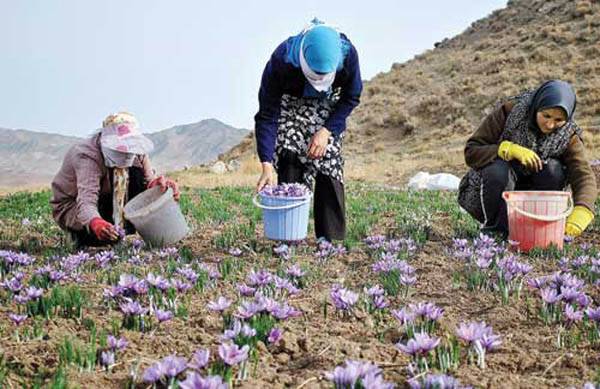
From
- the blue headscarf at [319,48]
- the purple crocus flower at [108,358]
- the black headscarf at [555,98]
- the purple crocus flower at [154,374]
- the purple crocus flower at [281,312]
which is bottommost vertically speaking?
the purple crocus flower at [108,358]

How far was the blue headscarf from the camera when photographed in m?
4.13

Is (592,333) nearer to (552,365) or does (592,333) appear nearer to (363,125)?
(552,365)

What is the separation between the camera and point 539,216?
4246mm

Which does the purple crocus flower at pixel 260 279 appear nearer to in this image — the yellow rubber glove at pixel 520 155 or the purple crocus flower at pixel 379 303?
the purple crocus flower at pixel 379 303

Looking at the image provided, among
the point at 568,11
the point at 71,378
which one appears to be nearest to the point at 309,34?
the point at 71,378

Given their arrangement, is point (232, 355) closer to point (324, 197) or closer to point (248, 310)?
point (248, 310)

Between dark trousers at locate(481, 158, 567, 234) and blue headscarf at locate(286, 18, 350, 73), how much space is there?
1.57 meters

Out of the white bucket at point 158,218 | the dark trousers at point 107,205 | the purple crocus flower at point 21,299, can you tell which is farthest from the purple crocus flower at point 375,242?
the purple crocus flower at point 21,299

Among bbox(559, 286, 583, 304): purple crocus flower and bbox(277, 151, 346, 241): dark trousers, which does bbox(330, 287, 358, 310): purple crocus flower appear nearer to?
bbox(559, 286, 583, 304): purple crocus flower

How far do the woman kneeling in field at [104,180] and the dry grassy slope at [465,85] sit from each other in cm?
1482

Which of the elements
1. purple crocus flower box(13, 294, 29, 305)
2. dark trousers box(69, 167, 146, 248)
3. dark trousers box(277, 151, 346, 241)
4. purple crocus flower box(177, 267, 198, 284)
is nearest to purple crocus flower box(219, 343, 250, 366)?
purple crocus flower box(13, 294, 29, 305)

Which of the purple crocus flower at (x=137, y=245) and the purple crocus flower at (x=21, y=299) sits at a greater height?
the purple crocus flower at (x=21, y=299)

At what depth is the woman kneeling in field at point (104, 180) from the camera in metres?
4.36

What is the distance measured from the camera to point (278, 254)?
14.0 ft
